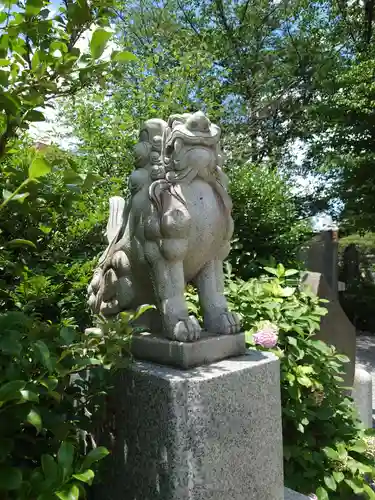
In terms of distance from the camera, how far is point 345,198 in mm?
7344

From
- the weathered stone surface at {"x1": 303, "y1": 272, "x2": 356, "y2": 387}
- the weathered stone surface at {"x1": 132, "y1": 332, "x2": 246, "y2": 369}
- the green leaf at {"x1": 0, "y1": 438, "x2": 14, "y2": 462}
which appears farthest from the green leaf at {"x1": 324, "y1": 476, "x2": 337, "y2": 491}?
the green leaf at {"x1": 0, "y1": 438, "x2": 14, "y2": 462}

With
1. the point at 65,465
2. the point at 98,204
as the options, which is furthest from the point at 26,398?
the point at 98,204

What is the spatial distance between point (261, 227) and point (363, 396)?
1.88m

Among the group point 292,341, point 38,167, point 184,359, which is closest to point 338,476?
point 292,341

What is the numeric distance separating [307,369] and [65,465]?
2.04 metres

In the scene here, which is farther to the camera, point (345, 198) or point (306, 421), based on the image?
point (345, 198)

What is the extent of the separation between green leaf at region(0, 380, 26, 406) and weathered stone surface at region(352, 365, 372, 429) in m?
3.75

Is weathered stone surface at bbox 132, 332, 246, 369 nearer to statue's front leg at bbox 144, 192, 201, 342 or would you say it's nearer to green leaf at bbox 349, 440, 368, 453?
statue's front leg at bbox 144, 192, 201, 342

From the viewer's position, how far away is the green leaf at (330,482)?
2.57m

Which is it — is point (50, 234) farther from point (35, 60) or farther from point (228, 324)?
point (35, 60)

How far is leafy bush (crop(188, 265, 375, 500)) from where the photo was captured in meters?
2.67

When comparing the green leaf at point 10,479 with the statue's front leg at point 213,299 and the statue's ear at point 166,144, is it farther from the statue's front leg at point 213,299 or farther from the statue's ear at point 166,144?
the statue's ear at point 166,144

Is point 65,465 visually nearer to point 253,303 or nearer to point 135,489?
point 135,489

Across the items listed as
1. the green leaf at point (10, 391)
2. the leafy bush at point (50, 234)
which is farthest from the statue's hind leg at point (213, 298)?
the green leaf at point (10, 391)
